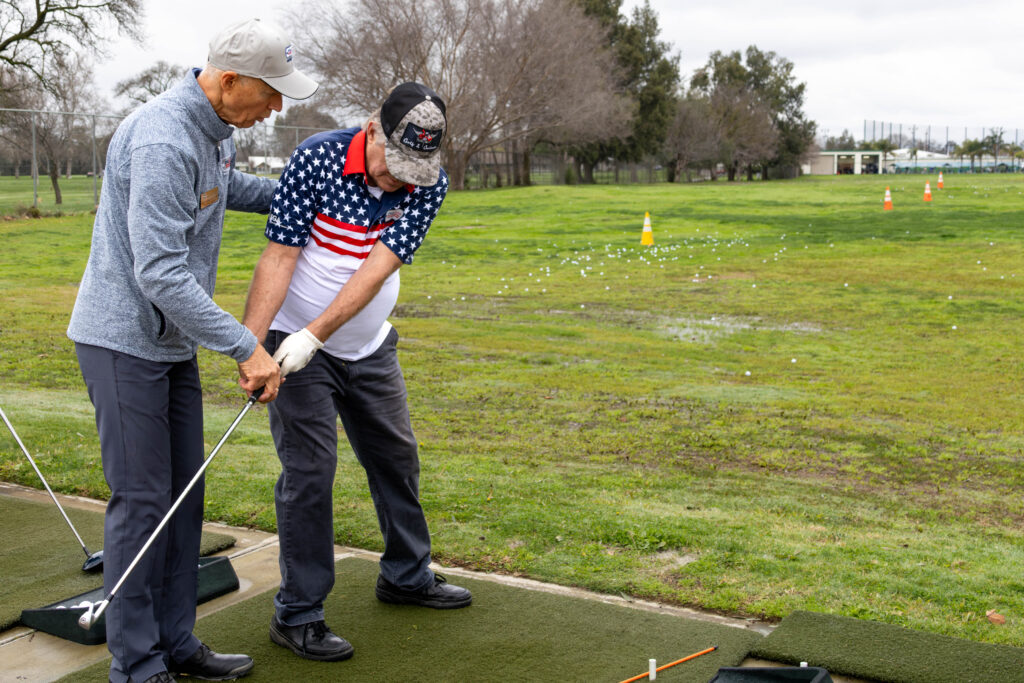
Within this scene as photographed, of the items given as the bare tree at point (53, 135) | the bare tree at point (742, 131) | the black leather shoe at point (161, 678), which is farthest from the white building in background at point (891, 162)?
the black leather shoe at point (161, 678)

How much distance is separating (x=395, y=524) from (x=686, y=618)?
1.08 m

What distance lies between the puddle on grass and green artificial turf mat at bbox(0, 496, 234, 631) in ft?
25.5

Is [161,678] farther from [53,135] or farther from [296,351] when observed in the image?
[53,135]

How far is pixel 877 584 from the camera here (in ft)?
13.4

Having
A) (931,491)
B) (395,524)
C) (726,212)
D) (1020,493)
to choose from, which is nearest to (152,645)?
(395,524)

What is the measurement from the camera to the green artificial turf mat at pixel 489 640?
3244 mm

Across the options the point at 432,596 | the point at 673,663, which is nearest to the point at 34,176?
the point at 432,596

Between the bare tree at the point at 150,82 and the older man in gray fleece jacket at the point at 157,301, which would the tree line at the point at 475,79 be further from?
the older man in gray fleece jacket at the point at 157,301

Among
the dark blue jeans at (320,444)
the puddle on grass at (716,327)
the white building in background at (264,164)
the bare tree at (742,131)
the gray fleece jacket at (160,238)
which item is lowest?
the puddle on grass at (716,327)

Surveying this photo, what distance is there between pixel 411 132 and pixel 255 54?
557 millimetres

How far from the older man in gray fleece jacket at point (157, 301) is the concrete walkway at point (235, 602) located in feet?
1.52

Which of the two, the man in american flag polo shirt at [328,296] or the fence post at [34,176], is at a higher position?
the fence post at [34,176]

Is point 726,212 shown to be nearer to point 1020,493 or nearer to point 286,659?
point 1020,493

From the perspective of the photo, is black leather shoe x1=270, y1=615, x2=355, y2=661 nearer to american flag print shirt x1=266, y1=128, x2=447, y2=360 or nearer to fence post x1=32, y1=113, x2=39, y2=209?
american flag print shirt x1=266, y1=128, x2=447, y2=360
